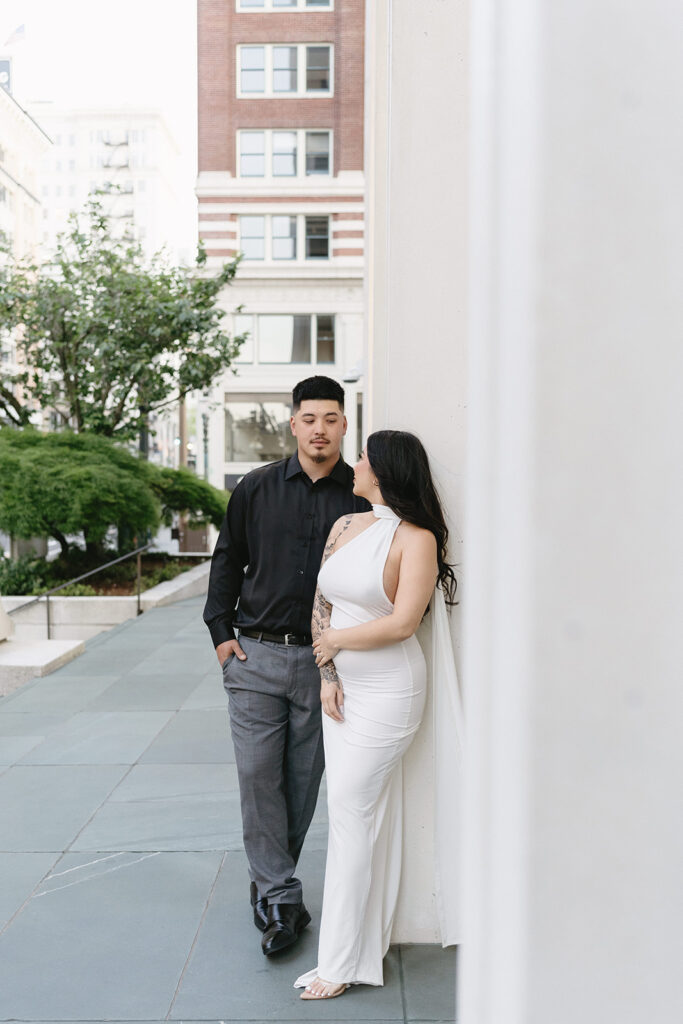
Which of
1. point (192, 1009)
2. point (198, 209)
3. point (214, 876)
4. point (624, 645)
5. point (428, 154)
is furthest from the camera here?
point (198, 209)

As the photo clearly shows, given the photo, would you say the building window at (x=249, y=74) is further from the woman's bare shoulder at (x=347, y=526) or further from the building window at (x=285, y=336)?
the woman's bare shoulder at (x=347, y=526)

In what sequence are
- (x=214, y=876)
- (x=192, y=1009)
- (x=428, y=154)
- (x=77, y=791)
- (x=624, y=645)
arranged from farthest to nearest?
(x=77, y=791), (x=214, y=876), (x=428, y=154), (x=192, y=1009), (x=624, y=645)

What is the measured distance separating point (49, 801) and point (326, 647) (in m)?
2.97

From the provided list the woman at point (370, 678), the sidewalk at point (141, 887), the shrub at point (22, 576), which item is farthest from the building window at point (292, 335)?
the woman at point (370, 678)

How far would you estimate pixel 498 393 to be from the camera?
0.63m

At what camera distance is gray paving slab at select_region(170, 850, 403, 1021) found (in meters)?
3.29

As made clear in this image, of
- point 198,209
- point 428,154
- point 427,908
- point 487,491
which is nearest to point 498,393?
point 487,491

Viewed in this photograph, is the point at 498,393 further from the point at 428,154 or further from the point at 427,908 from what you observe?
the point at 427,908

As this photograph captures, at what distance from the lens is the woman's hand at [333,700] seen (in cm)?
348

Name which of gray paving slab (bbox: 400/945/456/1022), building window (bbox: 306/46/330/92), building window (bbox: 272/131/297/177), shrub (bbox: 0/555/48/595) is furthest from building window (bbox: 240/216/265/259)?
gray paving slab (bbox: 400/945/456/1022)

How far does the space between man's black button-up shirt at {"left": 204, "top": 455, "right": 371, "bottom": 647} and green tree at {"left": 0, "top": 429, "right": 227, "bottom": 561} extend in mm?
10743

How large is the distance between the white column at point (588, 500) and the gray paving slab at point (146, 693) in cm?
762

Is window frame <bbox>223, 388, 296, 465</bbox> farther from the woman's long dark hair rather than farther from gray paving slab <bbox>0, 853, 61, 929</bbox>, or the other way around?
the woman's long dark hair

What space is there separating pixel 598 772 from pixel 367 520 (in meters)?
2.91
